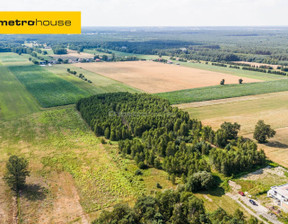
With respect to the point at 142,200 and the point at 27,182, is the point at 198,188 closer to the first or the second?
the point at 142,200

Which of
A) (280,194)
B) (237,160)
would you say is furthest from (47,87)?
(280,194)

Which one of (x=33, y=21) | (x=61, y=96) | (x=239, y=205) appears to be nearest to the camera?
(x=239, y=205)

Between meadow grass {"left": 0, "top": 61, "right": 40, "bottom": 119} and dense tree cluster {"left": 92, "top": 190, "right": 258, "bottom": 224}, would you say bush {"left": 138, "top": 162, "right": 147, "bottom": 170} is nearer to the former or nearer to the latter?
dense tree cluster {"left": 92, "top": 190, "right": 258, "bottom": 224}

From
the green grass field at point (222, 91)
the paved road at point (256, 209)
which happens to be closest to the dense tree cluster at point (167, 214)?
the paved road at point (256, 209)

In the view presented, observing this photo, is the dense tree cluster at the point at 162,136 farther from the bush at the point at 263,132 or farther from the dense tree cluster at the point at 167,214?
the dense tree cluster at the point at 167,214

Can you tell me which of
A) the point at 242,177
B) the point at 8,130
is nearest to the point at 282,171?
the point at 242,177

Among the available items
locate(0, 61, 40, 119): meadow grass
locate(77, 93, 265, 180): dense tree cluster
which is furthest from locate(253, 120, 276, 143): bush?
locate(0, 61, 40, 119): meadow grass

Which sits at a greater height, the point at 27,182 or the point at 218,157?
the point at 218,157
